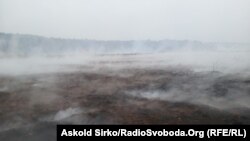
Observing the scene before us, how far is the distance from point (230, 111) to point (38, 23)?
148 cm

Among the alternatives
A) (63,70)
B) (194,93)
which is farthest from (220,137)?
(63,70)

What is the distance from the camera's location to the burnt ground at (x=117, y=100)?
1952mm

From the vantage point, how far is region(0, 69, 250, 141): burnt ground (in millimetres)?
1952

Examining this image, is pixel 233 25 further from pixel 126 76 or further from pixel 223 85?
pixel 126 76

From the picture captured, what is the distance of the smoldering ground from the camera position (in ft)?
6.44
